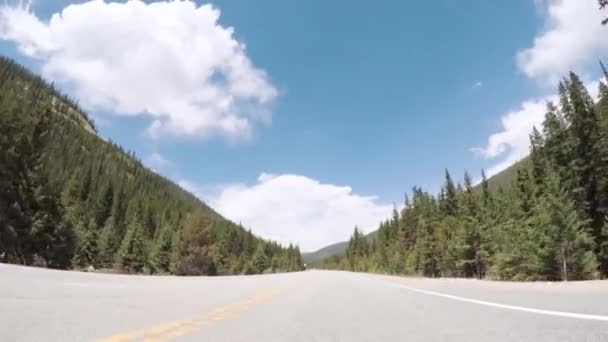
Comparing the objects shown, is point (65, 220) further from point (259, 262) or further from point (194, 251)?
point (259, 262)

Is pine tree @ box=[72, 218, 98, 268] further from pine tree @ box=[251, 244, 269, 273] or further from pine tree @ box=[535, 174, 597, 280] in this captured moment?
pine tree @ box=[535, 174, 597, 280]

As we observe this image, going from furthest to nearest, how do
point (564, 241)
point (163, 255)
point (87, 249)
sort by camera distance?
point (163, 255) → point (87, 249) → point (564, 241)

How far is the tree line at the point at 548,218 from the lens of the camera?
3638cm

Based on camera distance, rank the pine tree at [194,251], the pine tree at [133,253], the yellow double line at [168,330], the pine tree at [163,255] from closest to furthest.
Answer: the yellow double line at [168,330] → the pine tree at [194,251] → the pine tree at [133,253] → the pine tree at [163,255]

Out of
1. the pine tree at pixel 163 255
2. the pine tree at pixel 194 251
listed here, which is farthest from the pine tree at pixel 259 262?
the pine tree at pixel 194 251

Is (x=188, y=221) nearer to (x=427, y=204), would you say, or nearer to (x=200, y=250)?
(x=200, y=250)

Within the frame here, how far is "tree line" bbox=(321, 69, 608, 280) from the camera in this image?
36.4 m

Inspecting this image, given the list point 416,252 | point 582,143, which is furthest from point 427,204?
point 582,143

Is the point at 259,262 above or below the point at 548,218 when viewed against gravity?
below

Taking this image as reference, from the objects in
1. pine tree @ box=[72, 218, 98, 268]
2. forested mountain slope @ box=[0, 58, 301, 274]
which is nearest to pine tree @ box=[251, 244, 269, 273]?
forested mountain slope @ box=[0, 58, 301, 274]

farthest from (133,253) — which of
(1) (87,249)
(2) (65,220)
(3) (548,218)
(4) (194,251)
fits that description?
(3) (548,218)

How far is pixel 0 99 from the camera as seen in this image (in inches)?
1358

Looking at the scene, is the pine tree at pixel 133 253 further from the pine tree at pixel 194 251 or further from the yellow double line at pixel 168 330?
the yellow double line at pixel 168 330

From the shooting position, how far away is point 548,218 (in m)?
36.7
